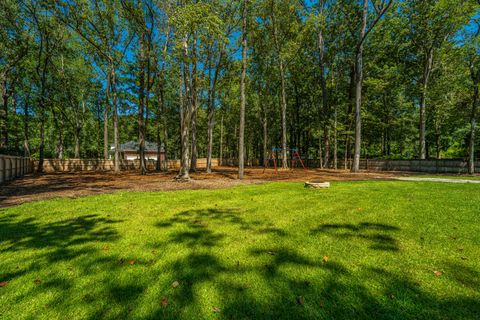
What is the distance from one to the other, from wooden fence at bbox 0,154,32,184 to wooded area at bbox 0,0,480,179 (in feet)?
11.5

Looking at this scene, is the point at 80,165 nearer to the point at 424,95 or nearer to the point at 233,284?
the point at 233,284

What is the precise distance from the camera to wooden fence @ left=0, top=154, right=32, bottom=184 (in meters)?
12.1

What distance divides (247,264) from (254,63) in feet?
94.1

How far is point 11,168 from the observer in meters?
13.7

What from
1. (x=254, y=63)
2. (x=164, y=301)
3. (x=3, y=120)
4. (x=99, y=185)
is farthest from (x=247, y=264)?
(x=254, y=63)

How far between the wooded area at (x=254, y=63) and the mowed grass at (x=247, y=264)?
847 cm

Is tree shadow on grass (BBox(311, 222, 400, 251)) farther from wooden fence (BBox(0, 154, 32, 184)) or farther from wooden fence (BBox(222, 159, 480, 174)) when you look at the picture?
wooden fence (BBox(222, 159, 480, 174))

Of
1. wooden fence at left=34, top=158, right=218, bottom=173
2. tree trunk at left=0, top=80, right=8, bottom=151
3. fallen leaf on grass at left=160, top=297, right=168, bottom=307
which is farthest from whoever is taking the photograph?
wooden fence at left=34, top=158, right=218, bottom=173

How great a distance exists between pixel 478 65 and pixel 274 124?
1018 inches

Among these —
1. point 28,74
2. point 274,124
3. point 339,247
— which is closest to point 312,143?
point 274,124

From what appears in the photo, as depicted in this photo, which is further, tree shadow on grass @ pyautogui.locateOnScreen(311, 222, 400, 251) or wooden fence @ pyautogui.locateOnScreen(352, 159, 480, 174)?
wooden fence @ pyautogui.locateOnScreen(352, 159, 480, 174)

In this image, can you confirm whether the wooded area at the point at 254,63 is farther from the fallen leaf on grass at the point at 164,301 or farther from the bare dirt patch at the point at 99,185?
the fallen leaf on grass at the point at 164,301

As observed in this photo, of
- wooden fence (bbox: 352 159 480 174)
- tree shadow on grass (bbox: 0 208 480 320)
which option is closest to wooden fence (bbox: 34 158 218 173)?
tree shadow on grass (bbox: 0 208 480 320)

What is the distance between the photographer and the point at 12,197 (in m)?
8.02
